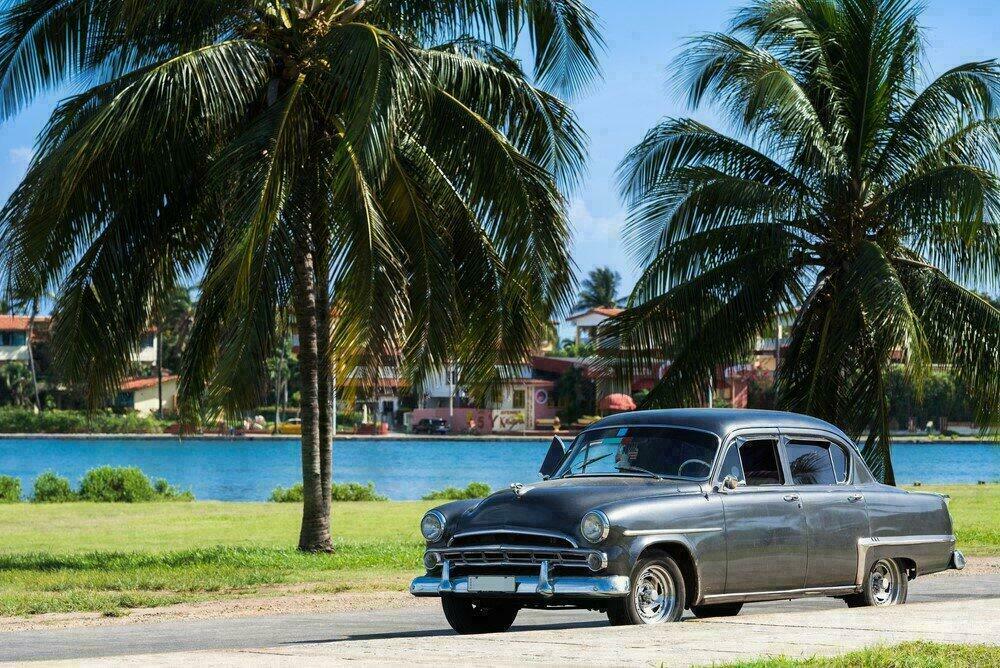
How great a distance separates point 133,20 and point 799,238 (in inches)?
394

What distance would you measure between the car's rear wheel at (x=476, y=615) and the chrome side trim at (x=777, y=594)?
58.9 inches

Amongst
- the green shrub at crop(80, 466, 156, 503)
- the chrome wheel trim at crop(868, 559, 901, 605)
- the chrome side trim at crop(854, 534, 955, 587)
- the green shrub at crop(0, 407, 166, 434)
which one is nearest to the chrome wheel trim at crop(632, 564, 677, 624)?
the chrome side trim at crop(854, 534, 955, 587)

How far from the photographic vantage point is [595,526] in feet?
31.1

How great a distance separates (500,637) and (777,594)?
2984mm

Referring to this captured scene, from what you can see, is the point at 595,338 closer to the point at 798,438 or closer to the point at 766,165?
the point at 766,165

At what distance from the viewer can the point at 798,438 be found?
37.6 ft

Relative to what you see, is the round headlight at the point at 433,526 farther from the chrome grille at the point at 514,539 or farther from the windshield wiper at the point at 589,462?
the windshield wiper at the point at 589,462

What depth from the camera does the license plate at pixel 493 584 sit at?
31.6 ft

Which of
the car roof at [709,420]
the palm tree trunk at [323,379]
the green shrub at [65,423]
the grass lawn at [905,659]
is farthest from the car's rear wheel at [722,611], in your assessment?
the green shrub at [65,423]

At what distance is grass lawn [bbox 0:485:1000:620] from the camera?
47.4 ft

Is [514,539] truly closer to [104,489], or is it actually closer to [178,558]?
[178,558]

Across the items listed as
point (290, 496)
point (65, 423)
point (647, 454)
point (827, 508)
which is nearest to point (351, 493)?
point (290, 496)

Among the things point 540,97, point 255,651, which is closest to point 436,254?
point 540,97

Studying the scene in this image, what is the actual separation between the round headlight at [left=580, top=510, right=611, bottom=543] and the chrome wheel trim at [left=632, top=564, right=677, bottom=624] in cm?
46
